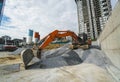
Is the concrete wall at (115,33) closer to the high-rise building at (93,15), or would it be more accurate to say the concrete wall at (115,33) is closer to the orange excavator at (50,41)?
the orange excavator at (50,41)

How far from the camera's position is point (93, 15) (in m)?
68.7

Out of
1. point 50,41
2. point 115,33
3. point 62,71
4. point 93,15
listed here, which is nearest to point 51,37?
point 50,41

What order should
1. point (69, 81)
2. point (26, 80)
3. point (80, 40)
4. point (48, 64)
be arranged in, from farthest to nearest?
point (80, 40) < point (48, 64) < point (26, 80) < point (69, 81)

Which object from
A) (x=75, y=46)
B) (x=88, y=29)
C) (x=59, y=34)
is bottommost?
(x=75, y=46)

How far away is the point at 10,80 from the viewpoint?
18.1ft

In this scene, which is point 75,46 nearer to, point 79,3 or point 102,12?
point 102,12

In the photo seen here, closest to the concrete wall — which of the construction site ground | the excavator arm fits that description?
the construction site ground

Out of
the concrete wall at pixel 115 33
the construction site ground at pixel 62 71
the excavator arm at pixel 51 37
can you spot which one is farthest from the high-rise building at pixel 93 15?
the concrete wall at pixel 115 33

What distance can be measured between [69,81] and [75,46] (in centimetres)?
819

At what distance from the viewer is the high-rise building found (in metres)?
65.0

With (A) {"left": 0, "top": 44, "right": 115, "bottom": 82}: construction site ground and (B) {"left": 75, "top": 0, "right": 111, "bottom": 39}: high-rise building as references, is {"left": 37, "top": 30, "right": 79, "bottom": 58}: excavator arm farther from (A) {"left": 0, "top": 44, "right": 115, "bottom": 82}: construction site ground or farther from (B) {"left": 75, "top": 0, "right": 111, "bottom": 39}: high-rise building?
(B) {"left": 75, "top": 0, "right": 111, "bottom": 39}: high-rise building

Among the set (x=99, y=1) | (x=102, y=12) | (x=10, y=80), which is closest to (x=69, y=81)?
(x=10, y=80)

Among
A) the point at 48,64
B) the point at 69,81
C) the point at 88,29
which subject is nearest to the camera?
the point at 69,81

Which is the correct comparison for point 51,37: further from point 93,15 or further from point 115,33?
point 93,15
